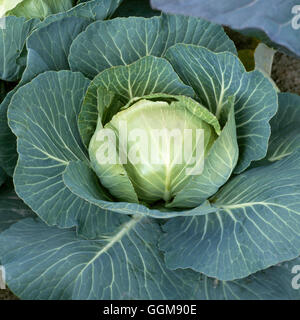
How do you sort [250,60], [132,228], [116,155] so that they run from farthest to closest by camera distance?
[250,60] < [132,228] < [116,155]

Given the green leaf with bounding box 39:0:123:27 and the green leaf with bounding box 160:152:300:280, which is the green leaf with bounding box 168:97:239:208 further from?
the green leaf with bounding box 39:0:123:27

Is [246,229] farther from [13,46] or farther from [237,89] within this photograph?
[13,46]

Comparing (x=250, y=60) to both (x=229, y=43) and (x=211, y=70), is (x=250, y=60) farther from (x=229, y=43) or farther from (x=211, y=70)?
(x=211, y=70)

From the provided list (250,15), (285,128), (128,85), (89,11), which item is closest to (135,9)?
(89,11)

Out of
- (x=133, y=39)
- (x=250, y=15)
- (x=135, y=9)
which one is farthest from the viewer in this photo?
(x=135, y=9)

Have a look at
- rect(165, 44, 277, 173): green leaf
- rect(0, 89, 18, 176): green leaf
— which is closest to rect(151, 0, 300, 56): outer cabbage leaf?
rect(165, 44, 277, 173): green leaf
